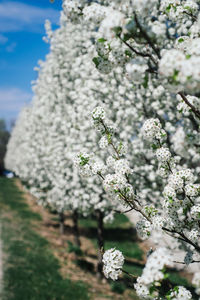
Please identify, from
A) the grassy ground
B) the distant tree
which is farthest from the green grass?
the distant tree

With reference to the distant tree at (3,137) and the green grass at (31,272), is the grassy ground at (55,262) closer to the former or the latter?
the green grass at (31,272)

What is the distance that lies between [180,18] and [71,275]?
11.0m

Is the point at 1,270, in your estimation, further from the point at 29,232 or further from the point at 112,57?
the point at 112,57

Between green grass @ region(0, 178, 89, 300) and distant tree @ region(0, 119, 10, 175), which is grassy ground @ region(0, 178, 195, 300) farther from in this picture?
distant tree @ region(0, 119, 10, 175)

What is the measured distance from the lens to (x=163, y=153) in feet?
11.5

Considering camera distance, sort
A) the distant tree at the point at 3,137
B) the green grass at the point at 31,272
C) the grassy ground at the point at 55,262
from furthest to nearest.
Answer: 1. the distant tree at the point at 3,137
2. the grassy ground at the point at 55,262
3. the green grass at the point at 31,272

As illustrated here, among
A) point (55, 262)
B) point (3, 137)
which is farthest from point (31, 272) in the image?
point (3, 137)

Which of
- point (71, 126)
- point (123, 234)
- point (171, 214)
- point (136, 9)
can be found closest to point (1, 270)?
point (71, 126)

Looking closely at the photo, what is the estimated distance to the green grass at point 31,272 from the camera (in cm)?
950

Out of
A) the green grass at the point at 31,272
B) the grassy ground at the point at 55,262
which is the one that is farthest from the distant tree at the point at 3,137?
the green grass at the point at 31,272

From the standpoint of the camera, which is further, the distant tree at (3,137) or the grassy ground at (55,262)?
the distant tree at (3,137)

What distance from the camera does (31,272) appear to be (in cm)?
1117

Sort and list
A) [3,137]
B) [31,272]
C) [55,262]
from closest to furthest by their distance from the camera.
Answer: [31,272] < [55,262] < [3,137]

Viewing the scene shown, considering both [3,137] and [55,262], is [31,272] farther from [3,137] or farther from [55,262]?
[3,137]
